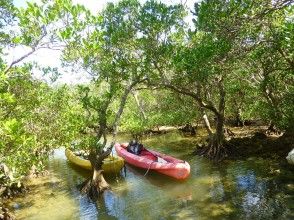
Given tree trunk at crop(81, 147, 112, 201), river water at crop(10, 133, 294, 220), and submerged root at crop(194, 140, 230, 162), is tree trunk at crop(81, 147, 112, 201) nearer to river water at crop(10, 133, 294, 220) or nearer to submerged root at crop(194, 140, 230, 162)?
river water at crop(10, 133, 294, 220)

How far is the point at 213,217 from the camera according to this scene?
10.5 m

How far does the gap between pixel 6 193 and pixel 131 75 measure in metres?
7.45

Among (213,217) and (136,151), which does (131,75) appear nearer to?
(136,151)

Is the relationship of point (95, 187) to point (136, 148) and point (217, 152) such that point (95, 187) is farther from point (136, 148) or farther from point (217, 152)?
point (217, 152)

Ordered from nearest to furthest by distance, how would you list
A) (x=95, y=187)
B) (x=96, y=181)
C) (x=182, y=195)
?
(x=182, y=195), (x=95, y=187), (x=96, y=181)

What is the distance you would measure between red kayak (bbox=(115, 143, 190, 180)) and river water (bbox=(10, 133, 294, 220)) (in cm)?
36

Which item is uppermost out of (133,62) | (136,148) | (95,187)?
(133,62)

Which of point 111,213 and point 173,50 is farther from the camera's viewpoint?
point 173,50

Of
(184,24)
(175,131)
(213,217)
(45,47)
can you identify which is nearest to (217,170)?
(213,217)

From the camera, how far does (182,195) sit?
1321 centimetres

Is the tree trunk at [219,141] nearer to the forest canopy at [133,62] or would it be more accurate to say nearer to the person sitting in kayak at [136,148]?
the forest canopy at [133,62]

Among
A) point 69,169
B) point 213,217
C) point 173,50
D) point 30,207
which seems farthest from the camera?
point 69,169

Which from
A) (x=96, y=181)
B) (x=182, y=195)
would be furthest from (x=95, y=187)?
(x=182, y=195)

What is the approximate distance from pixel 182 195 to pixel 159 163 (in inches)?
120
